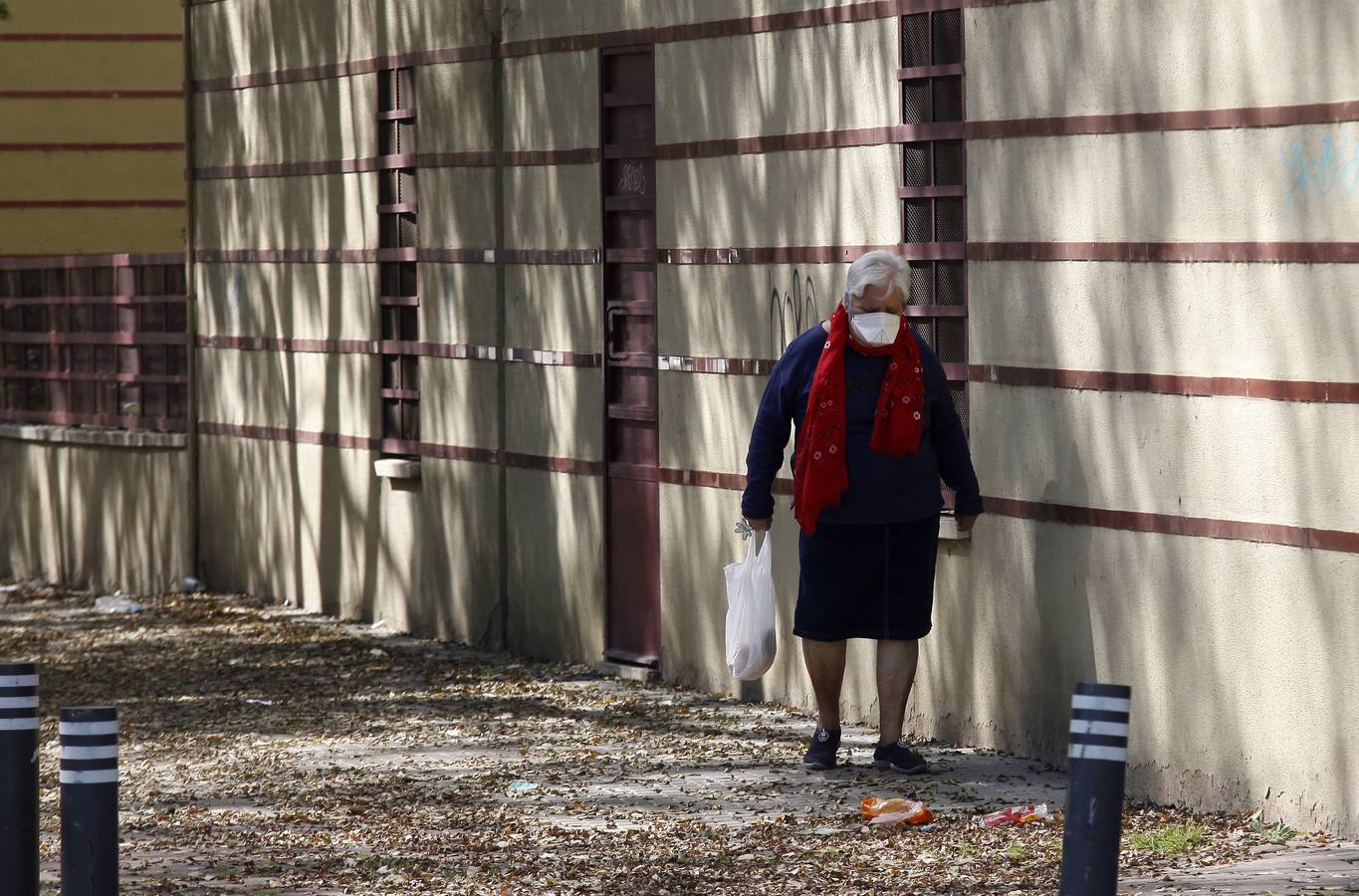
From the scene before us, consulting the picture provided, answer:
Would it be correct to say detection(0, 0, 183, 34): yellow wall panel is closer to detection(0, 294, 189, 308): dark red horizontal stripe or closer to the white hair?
detection(0, 294, 189, 308): dark red horizontal stripe

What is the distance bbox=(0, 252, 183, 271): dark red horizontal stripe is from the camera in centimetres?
1653

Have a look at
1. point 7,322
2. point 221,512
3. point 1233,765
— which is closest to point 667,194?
point 1233,765

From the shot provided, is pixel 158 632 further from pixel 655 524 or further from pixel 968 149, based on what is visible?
pixel 968 149

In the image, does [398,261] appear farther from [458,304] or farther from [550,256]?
[550,256]

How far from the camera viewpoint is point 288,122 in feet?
49.0

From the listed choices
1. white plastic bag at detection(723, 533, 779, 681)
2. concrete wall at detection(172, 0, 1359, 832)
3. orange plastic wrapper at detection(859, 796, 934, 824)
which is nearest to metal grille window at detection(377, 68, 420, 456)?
concrete wall at detection(172, 0, 1359, 832)

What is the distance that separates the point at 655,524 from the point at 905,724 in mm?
1981

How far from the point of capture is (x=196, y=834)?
27.8ft

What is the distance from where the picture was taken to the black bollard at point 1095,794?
16.8 ft

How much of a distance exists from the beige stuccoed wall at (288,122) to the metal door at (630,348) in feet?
8.65

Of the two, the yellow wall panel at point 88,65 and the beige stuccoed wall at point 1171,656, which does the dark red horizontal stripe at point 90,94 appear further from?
the beige stuccoed wall at point 1171,656

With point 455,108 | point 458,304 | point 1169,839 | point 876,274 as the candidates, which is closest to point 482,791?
point 876,274

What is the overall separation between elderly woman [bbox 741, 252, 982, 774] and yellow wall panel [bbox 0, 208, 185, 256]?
13.3m

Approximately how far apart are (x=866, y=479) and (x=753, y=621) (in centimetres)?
79
